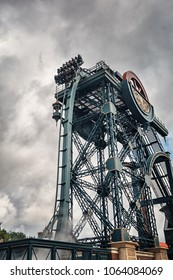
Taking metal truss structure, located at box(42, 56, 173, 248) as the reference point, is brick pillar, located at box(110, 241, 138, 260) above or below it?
below

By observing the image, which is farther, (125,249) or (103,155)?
(103,155)

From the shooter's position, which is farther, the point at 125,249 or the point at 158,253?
the point at 158,253

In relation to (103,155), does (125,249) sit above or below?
below

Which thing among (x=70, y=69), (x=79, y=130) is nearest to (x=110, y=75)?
(x=70, y=69)

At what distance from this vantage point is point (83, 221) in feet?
99.8

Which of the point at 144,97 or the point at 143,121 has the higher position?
the point at 144,97

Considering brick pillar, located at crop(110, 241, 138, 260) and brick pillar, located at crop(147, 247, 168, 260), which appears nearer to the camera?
brick pillar, located at crop(110, 241, 138, 260)

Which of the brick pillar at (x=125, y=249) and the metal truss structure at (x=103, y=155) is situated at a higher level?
the metal truss structure at (x=103, y=155)

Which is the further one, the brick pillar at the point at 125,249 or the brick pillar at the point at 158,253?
the brick pillar at the point at 158,253

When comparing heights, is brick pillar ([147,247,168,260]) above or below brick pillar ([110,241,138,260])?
above

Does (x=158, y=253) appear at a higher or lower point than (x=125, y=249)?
higher

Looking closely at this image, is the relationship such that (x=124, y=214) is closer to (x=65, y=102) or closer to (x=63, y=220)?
(x=63, y=220)

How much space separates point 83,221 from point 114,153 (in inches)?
322

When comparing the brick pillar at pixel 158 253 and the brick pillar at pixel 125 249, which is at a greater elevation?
the brick pillar at pixel 158 253
